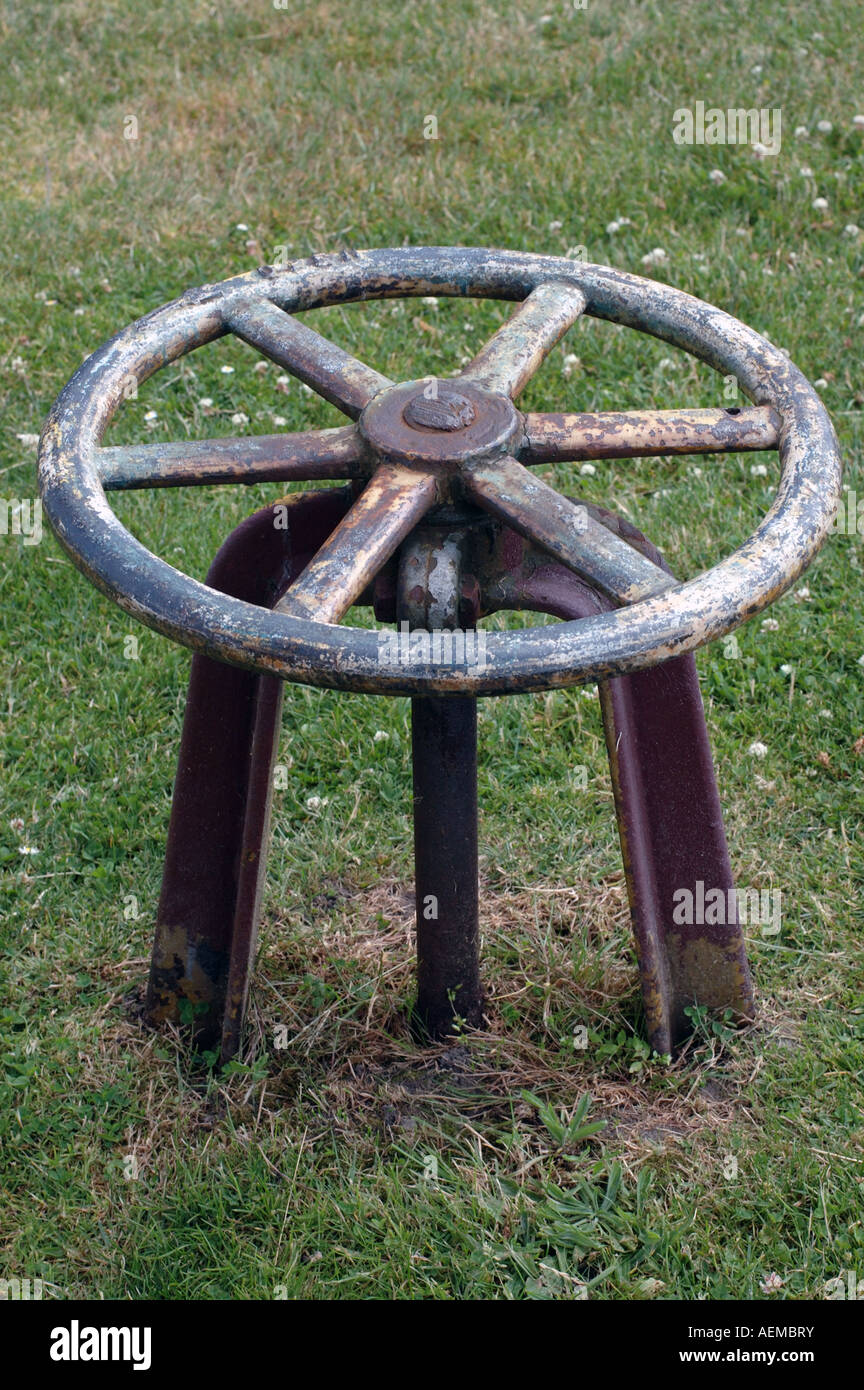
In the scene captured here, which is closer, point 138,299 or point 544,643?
point 544,643

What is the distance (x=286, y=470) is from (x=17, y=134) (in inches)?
160

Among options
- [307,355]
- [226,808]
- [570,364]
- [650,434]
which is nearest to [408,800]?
[226,808]

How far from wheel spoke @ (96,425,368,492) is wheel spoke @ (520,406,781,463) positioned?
0.24m

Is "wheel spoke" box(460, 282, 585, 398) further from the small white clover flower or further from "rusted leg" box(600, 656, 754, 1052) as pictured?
the small white clover flower

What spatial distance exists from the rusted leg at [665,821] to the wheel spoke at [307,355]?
12.8 inches

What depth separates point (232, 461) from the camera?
5.96ft

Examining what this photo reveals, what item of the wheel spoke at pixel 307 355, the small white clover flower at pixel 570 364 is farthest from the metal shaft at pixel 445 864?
the small white clover flower at pixel 570 364

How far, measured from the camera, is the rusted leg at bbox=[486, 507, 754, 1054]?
1946 millimetres

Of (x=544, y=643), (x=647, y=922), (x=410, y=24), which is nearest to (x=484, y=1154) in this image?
(x=647, y=922)

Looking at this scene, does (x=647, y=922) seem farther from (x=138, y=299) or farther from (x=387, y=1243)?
(x=138, y=299)

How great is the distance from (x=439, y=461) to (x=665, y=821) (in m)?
0.75

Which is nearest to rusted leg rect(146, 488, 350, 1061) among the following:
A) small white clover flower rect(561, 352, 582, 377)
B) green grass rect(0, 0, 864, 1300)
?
green grass rect(0, 0, 864, 1300)

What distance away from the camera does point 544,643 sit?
1.45 meters

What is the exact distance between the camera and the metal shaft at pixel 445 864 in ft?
6.72
